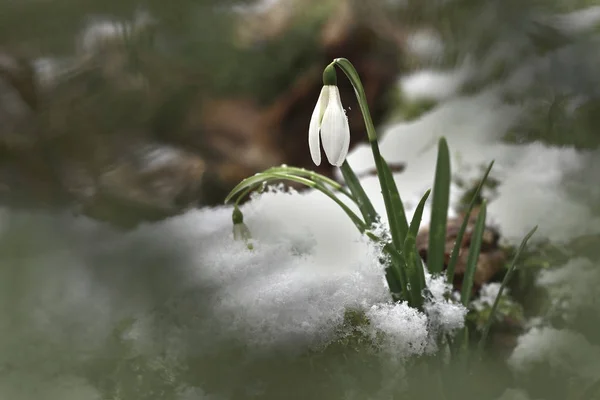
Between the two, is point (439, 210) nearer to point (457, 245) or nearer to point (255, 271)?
point (457, 245)

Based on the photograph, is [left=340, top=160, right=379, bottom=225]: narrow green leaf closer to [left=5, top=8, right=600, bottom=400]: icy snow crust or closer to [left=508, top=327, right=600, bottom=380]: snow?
[left=5, top=8, right=600, bottom=400]: icy snow crust

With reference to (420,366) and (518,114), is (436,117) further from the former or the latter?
(420,366)

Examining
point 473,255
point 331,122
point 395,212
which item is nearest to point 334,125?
point 331,122

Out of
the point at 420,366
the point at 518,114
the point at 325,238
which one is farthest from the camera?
the point at 518,114

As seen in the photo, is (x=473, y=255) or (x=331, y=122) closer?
(x=331, y=122)

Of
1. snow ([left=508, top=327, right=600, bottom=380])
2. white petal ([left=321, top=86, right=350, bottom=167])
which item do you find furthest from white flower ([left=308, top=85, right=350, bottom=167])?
snow ([left=508, top=327, right=600, bottom=380])

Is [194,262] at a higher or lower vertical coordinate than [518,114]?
lower

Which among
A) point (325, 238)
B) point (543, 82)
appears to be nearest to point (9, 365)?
point (325, 238)

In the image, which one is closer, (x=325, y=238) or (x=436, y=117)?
(x=325, y=238)
